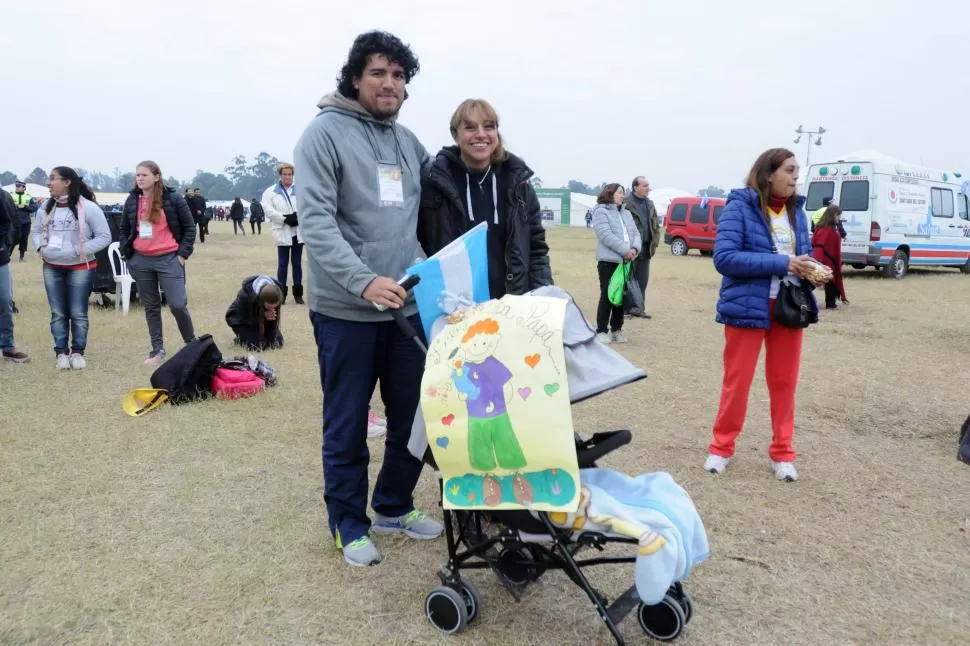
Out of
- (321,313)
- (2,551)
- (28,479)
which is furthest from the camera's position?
(28,479)

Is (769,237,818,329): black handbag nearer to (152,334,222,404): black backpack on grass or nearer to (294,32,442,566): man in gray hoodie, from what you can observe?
(294,32,442,566): man in gray hoodie

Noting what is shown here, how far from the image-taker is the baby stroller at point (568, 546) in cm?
235

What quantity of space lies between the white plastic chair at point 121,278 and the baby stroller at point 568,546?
7.95 metres

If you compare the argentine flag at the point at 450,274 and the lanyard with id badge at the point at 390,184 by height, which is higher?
the lanyard with id badge at the point at 390,184

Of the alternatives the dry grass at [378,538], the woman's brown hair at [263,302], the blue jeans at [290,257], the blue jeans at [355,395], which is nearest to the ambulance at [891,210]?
the dry grass at [378,538]

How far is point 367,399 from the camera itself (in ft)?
9.89

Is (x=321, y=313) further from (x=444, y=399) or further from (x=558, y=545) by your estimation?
(x=558, y=545)

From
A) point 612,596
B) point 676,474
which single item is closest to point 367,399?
point 612,596

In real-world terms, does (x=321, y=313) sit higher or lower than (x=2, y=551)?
higher

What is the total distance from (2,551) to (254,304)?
4.37 metres

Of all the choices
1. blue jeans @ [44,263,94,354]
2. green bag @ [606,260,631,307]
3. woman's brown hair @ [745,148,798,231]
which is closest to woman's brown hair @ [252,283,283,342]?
blue jeans @ [44,263,94,354]

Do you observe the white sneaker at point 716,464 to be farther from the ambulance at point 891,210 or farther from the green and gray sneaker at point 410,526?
the ambulance at point 891,210

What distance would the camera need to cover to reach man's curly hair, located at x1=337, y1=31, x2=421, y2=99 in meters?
2.76

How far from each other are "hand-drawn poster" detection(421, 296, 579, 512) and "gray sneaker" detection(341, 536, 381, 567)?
78cm
